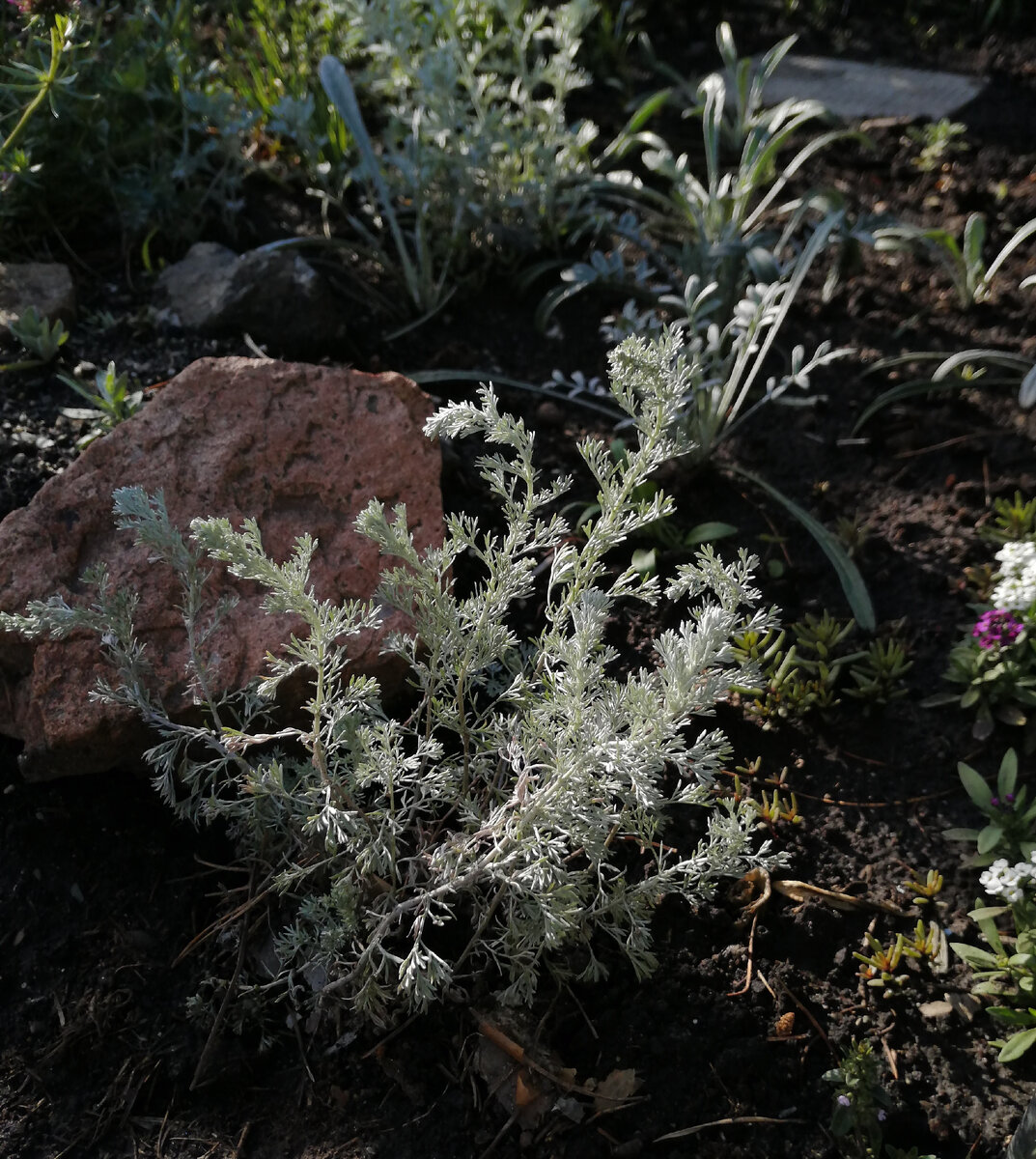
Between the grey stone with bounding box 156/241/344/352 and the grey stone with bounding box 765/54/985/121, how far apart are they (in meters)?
2.33

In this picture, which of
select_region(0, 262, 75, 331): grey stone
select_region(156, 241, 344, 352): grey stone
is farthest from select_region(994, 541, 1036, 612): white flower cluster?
select_region(0, 262, 75, 331): grey stone

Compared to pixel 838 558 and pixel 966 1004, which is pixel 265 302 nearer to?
pixel 838 558

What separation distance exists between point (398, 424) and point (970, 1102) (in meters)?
1.72

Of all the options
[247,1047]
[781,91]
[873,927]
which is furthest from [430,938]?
[781,91]

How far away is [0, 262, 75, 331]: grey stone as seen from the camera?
2.87m

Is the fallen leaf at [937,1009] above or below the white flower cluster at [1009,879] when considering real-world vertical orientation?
below

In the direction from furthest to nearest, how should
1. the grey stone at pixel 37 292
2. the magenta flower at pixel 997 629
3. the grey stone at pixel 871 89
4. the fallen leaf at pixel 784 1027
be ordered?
the grey stone at pixel 871 89 < the grey stone at pixel 37 292 < the magenta flower at pixel 997 629 < the fallen leaf at pixel 784 1027

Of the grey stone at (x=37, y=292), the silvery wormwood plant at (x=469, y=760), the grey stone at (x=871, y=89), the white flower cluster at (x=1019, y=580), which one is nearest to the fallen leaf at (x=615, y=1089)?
the silvery wormwood plant at (x=469, y=760)

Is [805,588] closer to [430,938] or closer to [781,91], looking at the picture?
[430,938]

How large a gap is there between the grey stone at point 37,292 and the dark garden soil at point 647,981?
4.0 inches

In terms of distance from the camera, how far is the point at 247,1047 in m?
1.84

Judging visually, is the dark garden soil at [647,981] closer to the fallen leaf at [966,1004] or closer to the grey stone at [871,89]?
the fallen leaf at [966,1004]

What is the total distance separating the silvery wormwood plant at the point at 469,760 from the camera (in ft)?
5.12

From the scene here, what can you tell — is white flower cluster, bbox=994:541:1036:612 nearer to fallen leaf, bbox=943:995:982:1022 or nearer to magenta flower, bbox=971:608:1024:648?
magenta flower, bbox=971:608:1024:648
